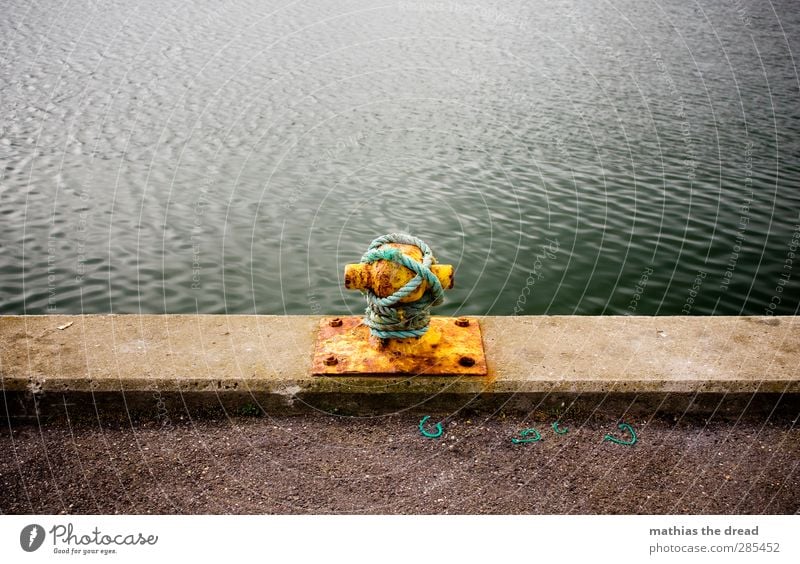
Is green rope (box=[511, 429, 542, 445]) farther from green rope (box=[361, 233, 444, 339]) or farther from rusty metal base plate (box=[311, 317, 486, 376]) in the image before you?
green rope (box=[361, 233, 444, 339])

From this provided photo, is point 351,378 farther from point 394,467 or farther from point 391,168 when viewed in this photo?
point 391,168

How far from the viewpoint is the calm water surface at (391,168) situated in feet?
25.3

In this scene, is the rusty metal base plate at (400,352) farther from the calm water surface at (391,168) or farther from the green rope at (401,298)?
the calm water surface at (391,168)

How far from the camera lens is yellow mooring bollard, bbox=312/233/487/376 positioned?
11.6 feet

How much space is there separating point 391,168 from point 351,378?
23.5ft

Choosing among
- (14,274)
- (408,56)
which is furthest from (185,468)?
(408,56)

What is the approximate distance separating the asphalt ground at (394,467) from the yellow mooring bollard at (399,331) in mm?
314

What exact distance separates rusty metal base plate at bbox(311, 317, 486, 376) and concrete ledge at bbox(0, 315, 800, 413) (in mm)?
62

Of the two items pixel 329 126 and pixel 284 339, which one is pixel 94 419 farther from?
pixel 329 126

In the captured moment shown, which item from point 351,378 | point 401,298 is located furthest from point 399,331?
point 351,378

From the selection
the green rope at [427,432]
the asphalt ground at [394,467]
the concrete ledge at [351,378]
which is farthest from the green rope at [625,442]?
the green rope at [427,432]

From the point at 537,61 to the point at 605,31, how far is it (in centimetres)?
548

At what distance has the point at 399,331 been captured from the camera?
3707 millimetres

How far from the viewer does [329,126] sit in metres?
11.9
